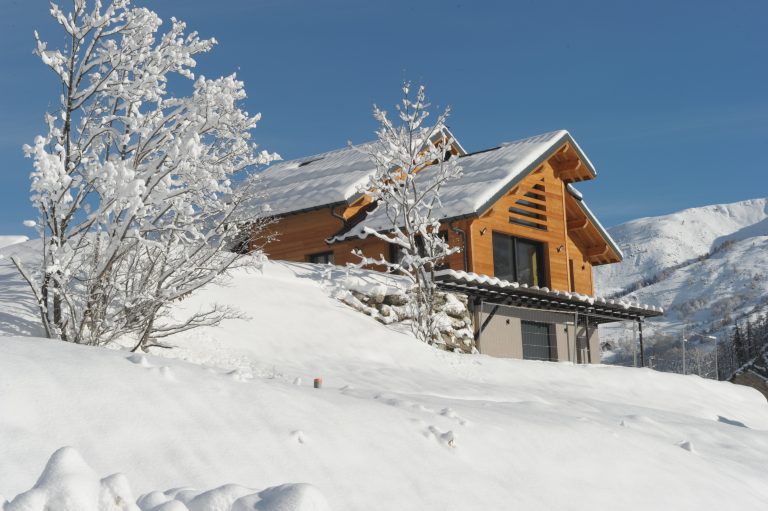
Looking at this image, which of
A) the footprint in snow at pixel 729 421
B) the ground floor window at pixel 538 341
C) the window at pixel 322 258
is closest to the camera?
the footprint in snow at pixel 729 421

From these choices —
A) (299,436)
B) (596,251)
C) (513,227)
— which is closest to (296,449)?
(299,436)

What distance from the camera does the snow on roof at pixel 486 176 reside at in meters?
22.6

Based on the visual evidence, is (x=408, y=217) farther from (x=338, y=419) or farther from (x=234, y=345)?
(x=338, y=419)

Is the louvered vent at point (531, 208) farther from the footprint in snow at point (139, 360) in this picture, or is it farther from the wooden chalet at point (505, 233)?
the footprint in snow at point (139, 360)

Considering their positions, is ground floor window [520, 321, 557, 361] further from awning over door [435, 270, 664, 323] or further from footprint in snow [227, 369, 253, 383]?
footprint in snow [227, 369, 253, 383]

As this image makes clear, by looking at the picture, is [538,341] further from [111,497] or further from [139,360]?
[111,497]

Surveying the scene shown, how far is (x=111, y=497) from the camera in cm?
375

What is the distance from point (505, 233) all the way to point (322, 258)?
17.9 feet

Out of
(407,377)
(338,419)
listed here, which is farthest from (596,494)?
(407,377)

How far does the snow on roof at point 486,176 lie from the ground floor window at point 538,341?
3.92 m

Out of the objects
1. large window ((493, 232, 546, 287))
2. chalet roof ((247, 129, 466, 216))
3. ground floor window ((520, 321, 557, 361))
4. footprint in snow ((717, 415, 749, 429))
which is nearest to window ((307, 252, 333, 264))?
chalet roof ((247, 129, 466, 216))

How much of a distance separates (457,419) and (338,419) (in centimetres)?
144

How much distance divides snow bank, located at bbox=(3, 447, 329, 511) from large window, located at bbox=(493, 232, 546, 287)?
65.6 feet

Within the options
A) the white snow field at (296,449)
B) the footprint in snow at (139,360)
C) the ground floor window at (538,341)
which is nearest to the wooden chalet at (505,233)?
the ground floor window at (538,341)
